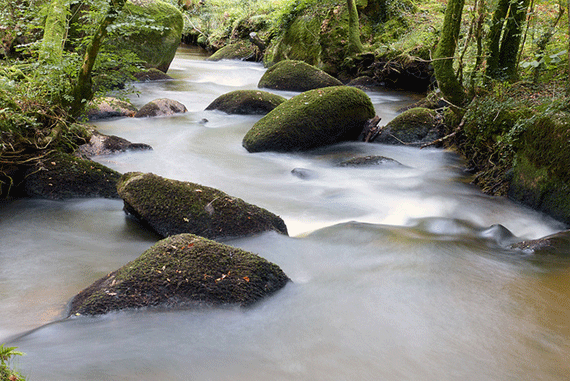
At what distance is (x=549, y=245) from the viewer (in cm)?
467

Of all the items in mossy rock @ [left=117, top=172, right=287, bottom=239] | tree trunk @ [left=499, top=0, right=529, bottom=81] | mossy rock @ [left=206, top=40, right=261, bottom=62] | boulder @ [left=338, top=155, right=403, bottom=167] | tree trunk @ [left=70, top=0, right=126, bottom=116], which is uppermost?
tree trunk @ [left=499, top=0, right=529, bottom=81]

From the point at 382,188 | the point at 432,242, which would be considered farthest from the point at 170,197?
the point at 382,188

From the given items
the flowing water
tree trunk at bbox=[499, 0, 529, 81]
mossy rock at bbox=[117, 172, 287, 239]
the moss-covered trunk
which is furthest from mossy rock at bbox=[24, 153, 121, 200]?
tree trunk at bbox=[499, 0, 529, 81]

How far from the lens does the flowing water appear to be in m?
2.83

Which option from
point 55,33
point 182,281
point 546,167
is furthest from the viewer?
point 55,33

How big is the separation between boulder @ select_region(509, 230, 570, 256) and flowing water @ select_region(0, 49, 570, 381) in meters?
0.17

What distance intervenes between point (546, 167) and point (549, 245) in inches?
51.6

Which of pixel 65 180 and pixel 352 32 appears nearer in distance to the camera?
pixel 65 180

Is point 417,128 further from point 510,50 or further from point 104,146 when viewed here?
point 104,146

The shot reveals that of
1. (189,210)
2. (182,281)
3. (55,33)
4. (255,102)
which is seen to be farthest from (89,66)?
(255,102)

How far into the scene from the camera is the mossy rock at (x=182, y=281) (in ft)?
10.5

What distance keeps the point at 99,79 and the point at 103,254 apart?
2.83 meters

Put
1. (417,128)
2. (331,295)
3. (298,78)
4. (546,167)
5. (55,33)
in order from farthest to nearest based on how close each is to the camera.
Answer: (298,78) < (417,128) < (55,33) < (546,167) < (331,295)

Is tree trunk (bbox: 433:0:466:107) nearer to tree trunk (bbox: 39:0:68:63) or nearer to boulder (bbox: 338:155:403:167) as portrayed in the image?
boulder (bbox: 338:155:403:167)
